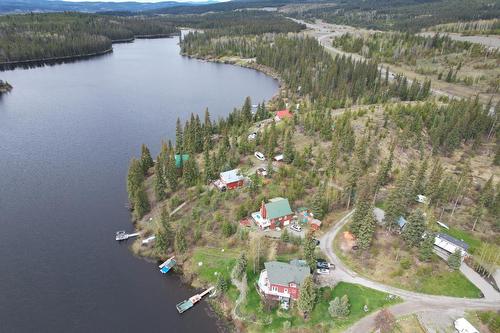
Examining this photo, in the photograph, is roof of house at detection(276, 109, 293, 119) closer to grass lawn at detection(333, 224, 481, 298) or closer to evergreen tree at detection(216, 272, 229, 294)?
grass lawn at detection(333, 224, 481, 298)

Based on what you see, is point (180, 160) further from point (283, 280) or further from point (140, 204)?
point (283, 280)

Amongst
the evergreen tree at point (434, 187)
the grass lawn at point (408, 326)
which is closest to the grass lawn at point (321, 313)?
the grass lawn at point (408, 326)

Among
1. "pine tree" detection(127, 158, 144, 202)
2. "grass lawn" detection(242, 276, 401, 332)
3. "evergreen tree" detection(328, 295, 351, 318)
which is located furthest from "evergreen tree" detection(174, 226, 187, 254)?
"evergreen tree" detection(328, 295, 351, 318)

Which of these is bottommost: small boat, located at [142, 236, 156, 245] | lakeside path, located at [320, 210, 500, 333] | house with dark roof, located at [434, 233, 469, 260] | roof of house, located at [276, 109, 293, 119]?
small boat, located at [142, 236, 156, 245]

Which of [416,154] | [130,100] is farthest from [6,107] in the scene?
[416,154]

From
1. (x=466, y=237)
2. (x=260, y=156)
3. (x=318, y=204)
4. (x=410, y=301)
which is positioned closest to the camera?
(x=410, y=301)

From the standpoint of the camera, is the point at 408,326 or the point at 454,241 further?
the point at 454,241

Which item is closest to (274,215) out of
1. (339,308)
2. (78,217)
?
(339,308)

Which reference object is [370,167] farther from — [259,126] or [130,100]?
[130,100]
